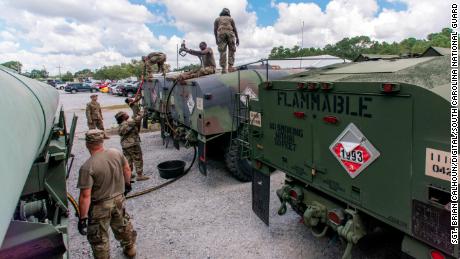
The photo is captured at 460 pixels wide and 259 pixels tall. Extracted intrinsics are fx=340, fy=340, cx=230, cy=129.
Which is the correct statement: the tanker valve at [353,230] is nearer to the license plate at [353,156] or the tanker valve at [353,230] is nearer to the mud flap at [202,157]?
the license plate at [353,156]

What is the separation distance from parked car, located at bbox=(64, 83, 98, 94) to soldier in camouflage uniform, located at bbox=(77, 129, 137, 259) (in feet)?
155

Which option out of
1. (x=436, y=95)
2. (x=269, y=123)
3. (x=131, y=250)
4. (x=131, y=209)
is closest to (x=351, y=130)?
(x=436, y=95)

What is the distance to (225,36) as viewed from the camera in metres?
8.15

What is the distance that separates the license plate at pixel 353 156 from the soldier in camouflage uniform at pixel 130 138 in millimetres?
4601

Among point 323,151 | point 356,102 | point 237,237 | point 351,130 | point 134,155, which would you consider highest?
point 356,102

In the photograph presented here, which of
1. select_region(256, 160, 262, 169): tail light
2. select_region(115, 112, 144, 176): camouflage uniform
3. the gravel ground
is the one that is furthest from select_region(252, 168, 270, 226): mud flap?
select_region(115, 112, 144, 176): camouflage uniform

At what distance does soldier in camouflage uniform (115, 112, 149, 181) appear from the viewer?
6.62m

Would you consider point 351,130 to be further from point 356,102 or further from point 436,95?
point 436,95

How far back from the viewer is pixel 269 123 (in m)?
4.34

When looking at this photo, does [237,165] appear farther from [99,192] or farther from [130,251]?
[99,192]

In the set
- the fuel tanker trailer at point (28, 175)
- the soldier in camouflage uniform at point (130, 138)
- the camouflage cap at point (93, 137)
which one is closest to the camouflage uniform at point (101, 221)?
the fuel tanker trailer at point (28, 175)

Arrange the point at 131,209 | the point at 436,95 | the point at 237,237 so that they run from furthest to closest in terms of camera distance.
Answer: the point at 131,209, the point at 237,237, the point at 436,95

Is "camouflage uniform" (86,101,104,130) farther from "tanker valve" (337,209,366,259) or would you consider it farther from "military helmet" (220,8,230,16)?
"tanker valve" (337,209,366,259)

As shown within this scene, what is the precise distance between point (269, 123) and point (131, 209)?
2.98m
